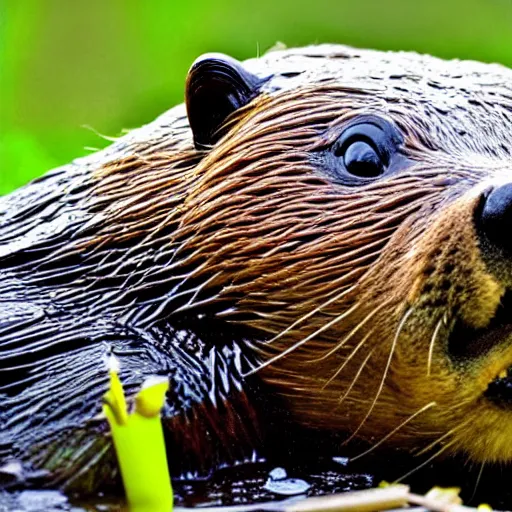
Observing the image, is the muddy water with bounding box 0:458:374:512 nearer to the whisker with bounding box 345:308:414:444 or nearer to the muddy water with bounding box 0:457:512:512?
the muddy water with bounding box 0:457:512:512

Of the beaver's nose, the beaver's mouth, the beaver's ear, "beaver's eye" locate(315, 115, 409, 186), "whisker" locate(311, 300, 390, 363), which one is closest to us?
the beaver's nose

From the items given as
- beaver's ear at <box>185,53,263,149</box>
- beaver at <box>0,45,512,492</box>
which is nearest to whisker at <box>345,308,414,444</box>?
beaver at <box>0,45,512,492</box>

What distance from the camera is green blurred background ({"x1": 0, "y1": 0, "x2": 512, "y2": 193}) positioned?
738 cm

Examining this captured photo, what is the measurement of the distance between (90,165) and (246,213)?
65 cm

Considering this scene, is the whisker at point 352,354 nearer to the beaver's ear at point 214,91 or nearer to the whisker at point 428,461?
the whisker at point 428,461

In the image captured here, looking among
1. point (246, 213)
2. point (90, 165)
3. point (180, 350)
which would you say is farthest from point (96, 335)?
point (90, 165)

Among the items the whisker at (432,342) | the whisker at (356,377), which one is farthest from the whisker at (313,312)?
the whisker at (432,342)

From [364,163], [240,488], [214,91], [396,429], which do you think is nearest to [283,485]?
[240,488]

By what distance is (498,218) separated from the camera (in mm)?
2551

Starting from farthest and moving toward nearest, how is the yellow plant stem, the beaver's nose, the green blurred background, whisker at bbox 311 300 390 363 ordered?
the green blurred background, whisker at bbox 311 300 390 363, the beaver's nose, the yellow plant stem

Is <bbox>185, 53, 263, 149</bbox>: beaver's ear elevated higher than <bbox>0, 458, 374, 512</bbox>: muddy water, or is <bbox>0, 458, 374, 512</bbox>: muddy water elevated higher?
<bbox>185, 53, 263, 149</bbox>: beaver's ear

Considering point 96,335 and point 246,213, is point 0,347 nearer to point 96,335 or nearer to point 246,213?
point 96,335

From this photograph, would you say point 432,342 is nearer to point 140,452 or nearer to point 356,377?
point 356,377

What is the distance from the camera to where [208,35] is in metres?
7.93
